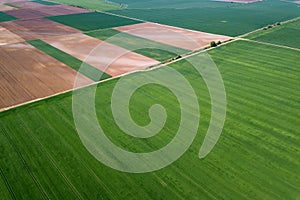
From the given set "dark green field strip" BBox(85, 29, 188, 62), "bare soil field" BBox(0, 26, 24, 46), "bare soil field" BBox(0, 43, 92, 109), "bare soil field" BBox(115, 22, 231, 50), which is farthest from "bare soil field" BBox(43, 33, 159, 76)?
"bare soil field" BBox(115, 22, 231, 50)

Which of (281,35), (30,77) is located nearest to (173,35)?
(281,35)

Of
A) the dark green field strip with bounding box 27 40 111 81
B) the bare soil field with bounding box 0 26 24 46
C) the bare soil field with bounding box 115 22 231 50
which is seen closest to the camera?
the dark green field strip with bounding box 27 40 111 81

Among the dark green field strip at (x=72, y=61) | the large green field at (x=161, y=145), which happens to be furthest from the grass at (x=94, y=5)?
the large green field at (x=161, y=145)

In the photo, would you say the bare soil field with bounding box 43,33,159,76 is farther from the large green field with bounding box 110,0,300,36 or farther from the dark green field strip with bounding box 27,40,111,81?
the large green field with bounding box 110,0,300,36

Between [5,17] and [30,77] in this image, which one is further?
[5,17]

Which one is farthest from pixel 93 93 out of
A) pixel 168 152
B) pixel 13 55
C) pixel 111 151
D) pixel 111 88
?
pixel 13 55

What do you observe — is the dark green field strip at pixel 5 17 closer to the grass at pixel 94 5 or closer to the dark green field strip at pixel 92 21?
the dark green field strip at pixel 92 21

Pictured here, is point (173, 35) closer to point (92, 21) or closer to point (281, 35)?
point (281, 35)
